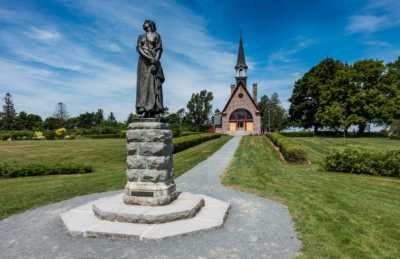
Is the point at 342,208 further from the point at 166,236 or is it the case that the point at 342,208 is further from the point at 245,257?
the point at 166,236

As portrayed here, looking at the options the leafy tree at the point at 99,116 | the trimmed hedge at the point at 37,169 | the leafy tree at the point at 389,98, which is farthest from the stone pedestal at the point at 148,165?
the leafy tree at the point at 99,116

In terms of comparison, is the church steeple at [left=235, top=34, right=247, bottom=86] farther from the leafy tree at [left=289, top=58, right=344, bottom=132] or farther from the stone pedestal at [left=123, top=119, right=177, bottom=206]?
the stone pedestal at [left=123, top=119, right=177, bottom=206]

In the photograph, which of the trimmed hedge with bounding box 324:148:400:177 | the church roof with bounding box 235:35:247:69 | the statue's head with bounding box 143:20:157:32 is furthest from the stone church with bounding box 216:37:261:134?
the statue's head with bounding box 143:20:157:32

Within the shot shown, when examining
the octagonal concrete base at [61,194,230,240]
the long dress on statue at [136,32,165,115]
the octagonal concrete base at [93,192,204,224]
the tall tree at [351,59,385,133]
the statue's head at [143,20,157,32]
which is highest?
the tall tree at [351,59,385,133]

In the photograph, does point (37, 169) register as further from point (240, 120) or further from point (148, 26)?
point (240, 120)

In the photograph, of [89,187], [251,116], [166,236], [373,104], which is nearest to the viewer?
[166,236]

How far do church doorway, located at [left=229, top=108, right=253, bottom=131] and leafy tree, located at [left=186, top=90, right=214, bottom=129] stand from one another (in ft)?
51.7

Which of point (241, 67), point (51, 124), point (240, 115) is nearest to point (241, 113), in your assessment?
point (240, 115)

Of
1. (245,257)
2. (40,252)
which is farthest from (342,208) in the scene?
(40,252)

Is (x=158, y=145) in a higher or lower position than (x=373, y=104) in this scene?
lower

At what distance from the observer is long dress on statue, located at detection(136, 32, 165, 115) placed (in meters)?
5.51

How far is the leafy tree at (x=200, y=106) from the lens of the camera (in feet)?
199

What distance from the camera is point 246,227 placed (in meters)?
4.45

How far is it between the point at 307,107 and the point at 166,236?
42.4 m
